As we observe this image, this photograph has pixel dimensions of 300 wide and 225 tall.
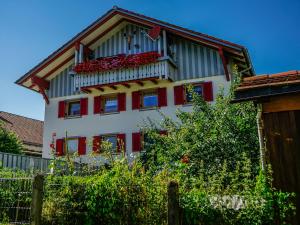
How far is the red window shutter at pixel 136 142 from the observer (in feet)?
68.0

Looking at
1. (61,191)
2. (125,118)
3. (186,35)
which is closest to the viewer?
(61,191)

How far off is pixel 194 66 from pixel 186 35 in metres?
1.76

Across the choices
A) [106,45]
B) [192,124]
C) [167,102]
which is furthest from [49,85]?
[192,124]

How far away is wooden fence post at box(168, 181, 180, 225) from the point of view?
6.21 metres

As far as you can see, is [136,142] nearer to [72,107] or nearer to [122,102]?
[122,102]

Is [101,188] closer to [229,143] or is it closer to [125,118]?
[229,143]

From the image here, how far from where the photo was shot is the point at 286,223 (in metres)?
6.31

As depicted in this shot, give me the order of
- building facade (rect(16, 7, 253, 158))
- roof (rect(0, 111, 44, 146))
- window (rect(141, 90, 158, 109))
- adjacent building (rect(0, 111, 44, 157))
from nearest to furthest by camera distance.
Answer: building facade (rect(16, 7, 253, 158)) < window (rect(141, 90, 158, 109)) < adjacent building (rect(0, 111, 44, 157)) < roof (rect(0, 111, 44, 146))

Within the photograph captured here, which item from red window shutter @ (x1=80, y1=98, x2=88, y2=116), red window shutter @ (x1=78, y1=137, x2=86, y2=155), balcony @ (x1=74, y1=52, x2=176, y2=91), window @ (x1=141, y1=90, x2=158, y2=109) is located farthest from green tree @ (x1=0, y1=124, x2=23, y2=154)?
window @ (x1=141, y1=90, x2=158, y2=109)

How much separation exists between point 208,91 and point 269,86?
13503 millimetres

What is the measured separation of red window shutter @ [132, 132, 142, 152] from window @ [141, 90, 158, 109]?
170cm

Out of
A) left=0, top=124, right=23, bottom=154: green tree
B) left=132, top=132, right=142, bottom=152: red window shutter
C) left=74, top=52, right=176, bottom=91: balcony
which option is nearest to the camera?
left=74, top=52, right=176, bottom=91: balcony

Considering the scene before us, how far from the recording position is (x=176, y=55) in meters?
21.3

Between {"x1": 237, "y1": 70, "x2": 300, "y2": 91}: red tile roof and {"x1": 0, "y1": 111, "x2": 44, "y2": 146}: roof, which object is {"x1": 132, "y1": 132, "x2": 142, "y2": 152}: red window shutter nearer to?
{"x1": 0, "y1": 111, "x2": 44, "y2": 146}: roof
